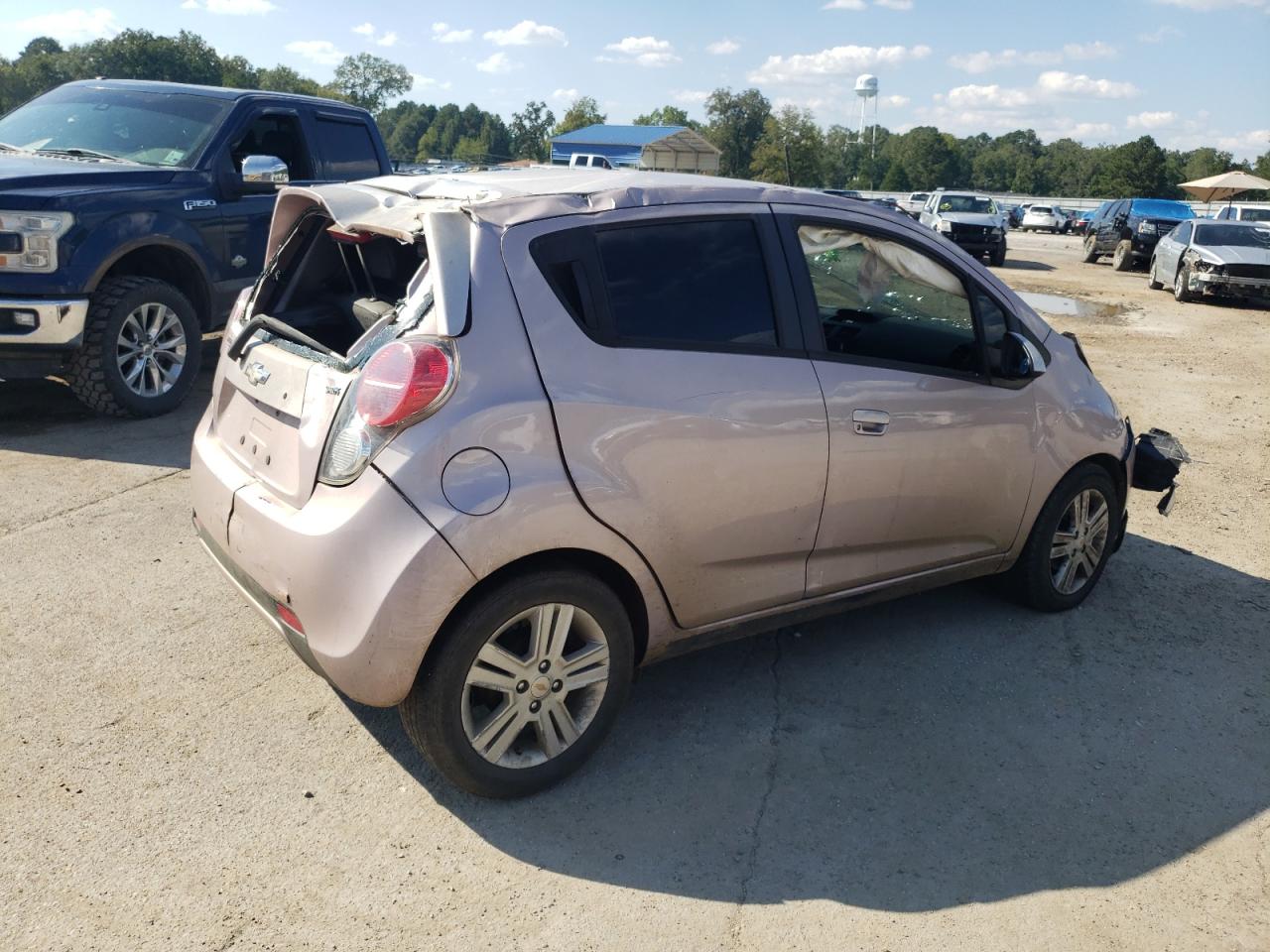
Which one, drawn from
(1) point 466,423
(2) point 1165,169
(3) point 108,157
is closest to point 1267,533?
(1) point 466,423

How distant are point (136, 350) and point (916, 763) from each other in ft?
19.1

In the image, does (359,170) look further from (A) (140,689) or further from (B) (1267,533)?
(B) (1267,533)

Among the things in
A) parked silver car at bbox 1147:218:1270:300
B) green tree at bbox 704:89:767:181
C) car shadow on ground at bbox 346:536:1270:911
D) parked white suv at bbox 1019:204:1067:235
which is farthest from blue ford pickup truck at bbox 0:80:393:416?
green tree at bbox 704:89:767:181

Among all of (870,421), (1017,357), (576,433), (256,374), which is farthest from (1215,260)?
(256,374)

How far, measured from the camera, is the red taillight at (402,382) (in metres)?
2.87

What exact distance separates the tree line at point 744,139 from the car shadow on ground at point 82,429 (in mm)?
63815

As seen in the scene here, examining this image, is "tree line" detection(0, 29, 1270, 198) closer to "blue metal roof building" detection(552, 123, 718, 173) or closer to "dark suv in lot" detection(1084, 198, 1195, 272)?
"blue metal roof building" detection(552, 123, 718, 173)

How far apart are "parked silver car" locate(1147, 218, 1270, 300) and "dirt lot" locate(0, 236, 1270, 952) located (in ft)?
49.7

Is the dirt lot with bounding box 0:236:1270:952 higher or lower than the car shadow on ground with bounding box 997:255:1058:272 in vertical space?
higher

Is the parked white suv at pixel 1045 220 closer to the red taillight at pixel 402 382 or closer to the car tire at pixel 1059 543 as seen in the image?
the car tire at pixel 1059 543

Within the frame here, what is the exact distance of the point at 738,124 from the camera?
95.9 m

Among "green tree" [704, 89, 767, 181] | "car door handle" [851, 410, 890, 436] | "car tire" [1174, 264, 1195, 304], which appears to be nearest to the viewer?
"car door handle" [851, 410, 890, 436]

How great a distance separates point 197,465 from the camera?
3.67m

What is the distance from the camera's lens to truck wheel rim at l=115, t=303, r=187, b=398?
7.02 metres
